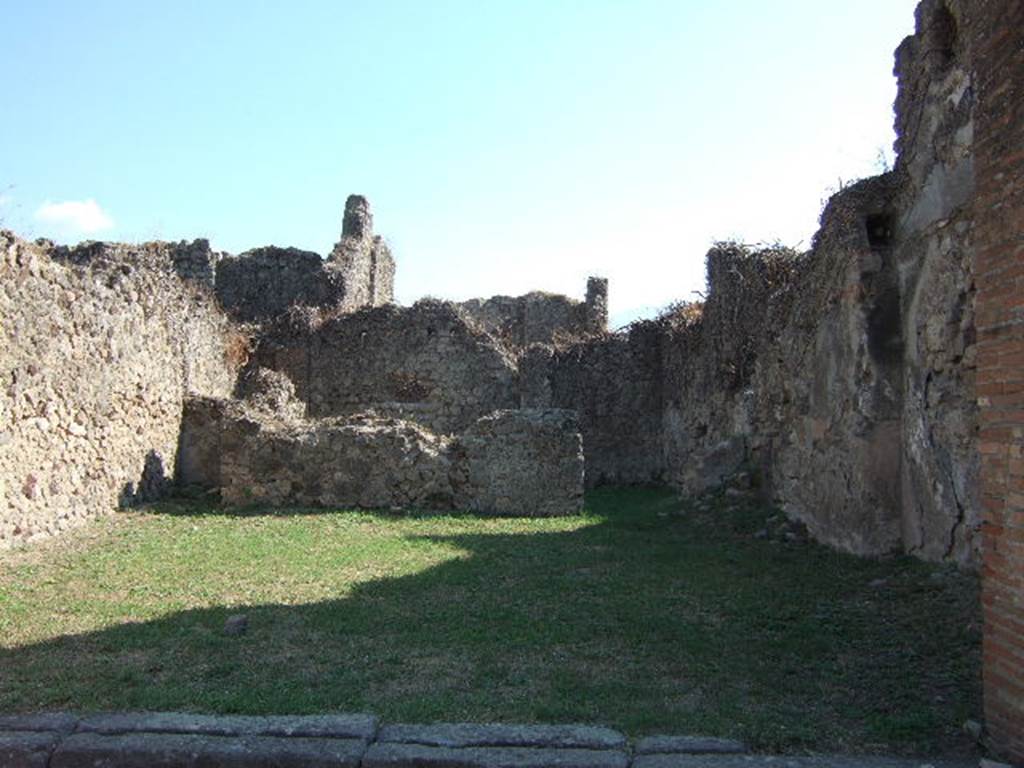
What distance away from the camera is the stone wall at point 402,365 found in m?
17.6

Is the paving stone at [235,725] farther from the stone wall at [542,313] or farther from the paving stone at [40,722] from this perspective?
the stone wall at [542,313]

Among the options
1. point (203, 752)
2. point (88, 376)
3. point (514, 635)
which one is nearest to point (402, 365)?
point (88, 376)

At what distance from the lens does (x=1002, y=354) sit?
351cm

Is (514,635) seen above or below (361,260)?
below

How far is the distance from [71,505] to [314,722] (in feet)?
22.0

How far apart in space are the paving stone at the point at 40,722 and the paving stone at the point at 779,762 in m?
2.26

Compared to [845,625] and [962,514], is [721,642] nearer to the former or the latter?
[845,625]

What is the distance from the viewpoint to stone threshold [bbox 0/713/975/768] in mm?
3406

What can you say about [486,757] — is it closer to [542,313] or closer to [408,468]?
[408,468]

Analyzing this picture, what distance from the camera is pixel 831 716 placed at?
3920 millimetres

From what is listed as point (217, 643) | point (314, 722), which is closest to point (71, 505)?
point (217, 643)

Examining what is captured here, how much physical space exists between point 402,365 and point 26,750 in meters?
14.3

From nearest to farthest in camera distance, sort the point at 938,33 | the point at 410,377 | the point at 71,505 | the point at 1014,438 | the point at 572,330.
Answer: the point at 1014,438 → the point at 938,33 → the point at 71,505 → the point at 410,377 → the point at 572,330

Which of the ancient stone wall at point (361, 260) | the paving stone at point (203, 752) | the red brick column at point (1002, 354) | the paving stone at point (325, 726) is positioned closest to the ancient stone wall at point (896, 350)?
the red brick column at point (1002, 354)
